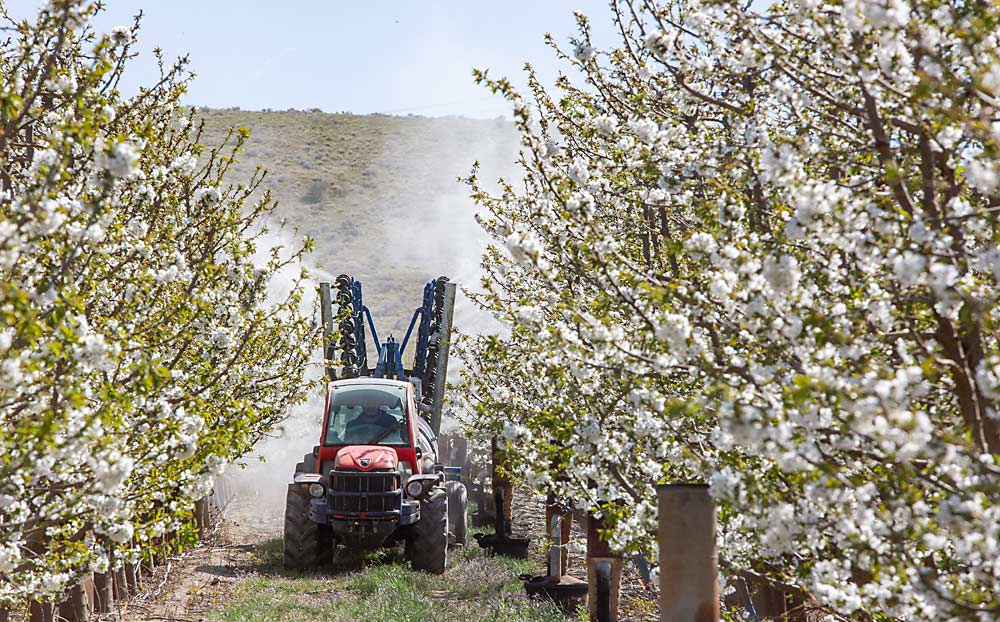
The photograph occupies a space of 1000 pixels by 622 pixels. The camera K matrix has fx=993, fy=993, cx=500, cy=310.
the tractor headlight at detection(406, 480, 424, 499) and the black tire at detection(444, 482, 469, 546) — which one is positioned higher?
the tractor headlight at detection(406, 480, 424, 499)

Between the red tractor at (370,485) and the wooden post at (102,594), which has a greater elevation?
the red tractor at (370,485)

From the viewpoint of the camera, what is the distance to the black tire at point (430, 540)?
496 inches

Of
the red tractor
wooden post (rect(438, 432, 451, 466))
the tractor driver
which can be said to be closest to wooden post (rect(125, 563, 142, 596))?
the red tractor

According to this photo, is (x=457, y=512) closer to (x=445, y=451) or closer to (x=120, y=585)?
(x=120, y=585)

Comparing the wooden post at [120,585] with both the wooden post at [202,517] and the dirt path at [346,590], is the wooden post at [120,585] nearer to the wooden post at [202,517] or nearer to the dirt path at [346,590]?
the dirt path at [346,590]

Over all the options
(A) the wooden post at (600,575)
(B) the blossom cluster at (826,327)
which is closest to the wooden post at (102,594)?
(A) the wooden post at (600,575)

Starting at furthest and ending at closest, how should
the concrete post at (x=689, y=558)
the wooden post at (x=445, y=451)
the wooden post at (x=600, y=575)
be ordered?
1. the wooden post at (x=445, y=451)
2. the wooden post at (x=600, y=575)
3. the concrete post at (x=689, y=558)

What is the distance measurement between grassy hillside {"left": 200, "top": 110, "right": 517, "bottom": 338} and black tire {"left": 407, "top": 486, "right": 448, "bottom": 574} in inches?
1316

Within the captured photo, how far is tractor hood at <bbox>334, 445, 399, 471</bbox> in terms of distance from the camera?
1267 centimetres

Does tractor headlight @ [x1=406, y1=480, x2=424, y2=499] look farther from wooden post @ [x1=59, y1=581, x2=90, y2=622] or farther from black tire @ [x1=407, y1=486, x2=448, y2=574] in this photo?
wooden post @ [x1=59, y1=581, x2=90, y2=622]

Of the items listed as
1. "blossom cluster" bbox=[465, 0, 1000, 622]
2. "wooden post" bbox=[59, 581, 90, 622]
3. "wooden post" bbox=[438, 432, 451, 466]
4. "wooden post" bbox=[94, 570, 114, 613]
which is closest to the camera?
"blossom cluster" bbox=[465, 0, 1000, 622]

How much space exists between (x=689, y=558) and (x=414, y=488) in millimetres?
8942

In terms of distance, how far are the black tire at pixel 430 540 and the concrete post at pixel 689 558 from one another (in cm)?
873

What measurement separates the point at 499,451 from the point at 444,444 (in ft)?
49.5
